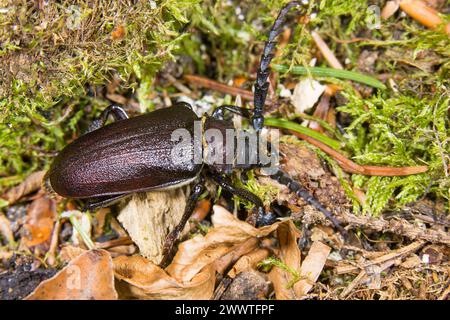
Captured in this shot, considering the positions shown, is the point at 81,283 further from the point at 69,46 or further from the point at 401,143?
the point at 401,143

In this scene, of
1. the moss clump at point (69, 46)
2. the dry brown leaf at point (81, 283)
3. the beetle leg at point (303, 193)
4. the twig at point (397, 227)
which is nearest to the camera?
the dry brown leaf at point (81, 283)

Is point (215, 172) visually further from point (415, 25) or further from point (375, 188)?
point (415, 25)

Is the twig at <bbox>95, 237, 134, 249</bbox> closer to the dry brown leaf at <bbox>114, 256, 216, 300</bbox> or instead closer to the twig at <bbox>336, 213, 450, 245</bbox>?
the dry brown leaf at <bbox>114, 256, 216, 300</bbox>

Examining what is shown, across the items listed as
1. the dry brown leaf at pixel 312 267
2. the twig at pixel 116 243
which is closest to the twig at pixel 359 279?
the dry brown leaf at pixel 312 267

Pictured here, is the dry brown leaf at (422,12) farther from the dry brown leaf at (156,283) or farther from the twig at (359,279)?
the dry brown leaf at (156,283)

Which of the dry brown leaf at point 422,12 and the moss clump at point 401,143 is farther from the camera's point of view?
the dry brown leaf at point 422,12

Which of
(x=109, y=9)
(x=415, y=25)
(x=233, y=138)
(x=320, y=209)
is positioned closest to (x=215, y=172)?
(x=233, y=138)

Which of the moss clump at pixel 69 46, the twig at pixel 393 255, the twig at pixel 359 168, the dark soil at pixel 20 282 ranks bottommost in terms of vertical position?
the dark soil at pixel 20 282

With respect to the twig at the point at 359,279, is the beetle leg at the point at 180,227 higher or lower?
higher
